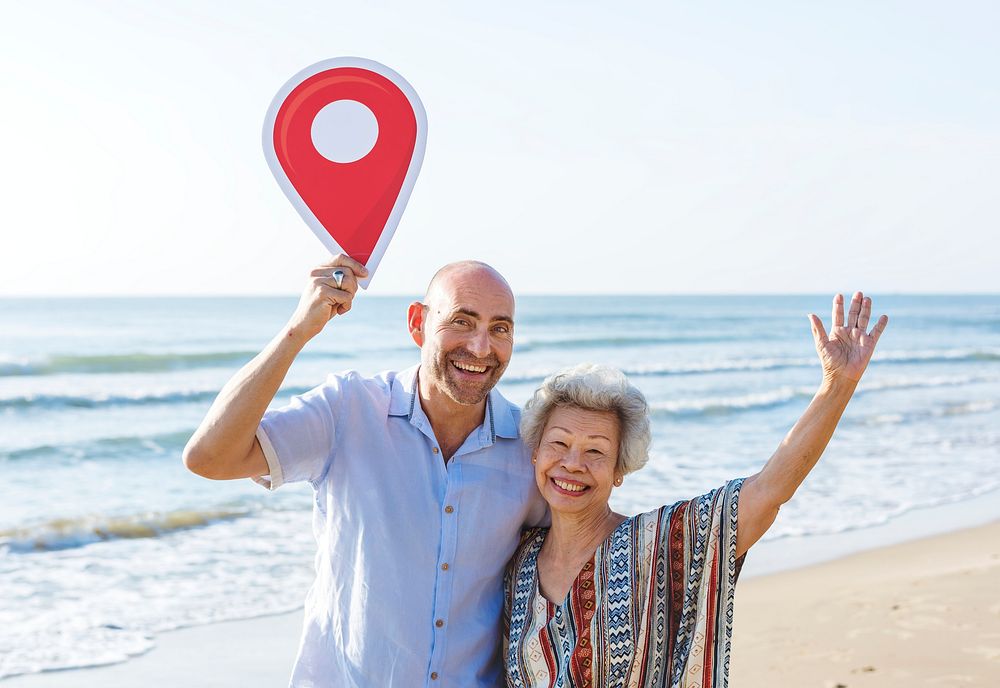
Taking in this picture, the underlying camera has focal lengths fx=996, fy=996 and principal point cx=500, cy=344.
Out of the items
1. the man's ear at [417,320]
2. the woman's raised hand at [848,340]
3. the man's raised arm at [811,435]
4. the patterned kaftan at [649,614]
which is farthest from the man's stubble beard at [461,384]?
the woman's raised hand at [848,340]

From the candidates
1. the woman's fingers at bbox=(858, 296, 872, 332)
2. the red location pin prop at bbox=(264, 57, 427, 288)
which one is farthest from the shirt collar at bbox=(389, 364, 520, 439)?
the woman's fingers at bbox=(858, 296, 872, 332)

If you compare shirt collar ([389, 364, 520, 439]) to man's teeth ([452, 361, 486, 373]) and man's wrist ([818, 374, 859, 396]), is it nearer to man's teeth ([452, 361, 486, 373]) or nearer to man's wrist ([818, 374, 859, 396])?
man's teeth ([452, 361, 486, 373])

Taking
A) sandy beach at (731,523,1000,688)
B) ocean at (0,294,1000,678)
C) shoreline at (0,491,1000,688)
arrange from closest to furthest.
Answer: sandy beach at (731,523,1000,688), shoreline at (0,491,1000,688), ocean at (0,294,1000,678)

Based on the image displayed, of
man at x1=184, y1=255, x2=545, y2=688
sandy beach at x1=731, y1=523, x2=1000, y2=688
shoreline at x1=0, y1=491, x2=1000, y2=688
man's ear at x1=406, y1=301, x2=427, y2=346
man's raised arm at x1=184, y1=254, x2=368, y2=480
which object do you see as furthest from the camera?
shoreline at x1=0, y1=491, x2=1000, y2=688

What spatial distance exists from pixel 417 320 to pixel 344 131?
570 millimetres

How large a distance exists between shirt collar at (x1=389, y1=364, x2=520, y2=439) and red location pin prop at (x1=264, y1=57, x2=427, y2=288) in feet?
0.99

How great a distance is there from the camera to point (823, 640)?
216 inches

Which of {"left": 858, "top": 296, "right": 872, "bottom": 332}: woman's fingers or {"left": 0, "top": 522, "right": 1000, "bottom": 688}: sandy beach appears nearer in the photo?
{"left": 858, "top": 296, "right": 872, "bottom": 332}: woman's fingers

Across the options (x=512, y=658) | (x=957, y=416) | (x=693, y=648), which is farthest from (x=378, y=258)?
(x=957, y=416)

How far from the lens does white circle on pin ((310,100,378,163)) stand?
8.82ft

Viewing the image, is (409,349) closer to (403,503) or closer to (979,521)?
(979,521)

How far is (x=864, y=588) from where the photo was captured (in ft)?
20.8

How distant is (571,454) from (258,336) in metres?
30.7

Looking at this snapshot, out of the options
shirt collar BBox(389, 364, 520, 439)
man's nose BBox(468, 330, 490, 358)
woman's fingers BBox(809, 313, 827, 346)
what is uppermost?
woman's fingers BBox(809, 313, 827, 346)
